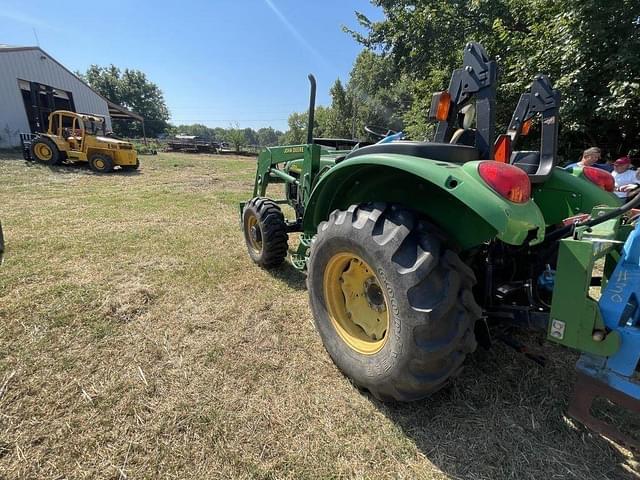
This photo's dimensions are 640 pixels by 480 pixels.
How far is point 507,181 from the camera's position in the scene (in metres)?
1.36

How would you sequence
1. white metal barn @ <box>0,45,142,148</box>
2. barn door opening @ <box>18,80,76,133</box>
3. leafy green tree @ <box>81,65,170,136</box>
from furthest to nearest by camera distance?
leafy green tree @ <box>81,65,170,136</box> → white metal barn @ <box>0,45,142,148</box> → barn door opening @ <box>18,80,76,133</box>

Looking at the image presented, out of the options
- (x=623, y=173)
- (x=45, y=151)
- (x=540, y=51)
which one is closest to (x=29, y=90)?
(x=45, y=151)

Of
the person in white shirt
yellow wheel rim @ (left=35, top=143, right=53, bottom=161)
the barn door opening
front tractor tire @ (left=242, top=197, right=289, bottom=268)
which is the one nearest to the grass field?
front tractor tire @ (left=242, top=197, right=289, bottom=268)

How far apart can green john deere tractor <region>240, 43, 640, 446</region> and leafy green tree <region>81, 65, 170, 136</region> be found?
179 ft

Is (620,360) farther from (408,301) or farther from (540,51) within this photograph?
(540,51)

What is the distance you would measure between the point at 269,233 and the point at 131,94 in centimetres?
5907

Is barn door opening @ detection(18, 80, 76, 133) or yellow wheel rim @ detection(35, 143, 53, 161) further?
barn door opening @ detection(18, 80, 76, 133)

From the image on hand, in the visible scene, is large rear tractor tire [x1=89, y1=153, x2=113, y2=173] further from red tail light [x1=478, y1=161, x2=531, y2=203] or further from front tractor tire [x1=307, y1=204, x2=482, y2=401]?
red tail light [x1=478, y1=161, x2=531, y2=203]

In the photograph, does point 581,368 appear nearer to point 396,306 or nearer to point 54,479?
point 396,306

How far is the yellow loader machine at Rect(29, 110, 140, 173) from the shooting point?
11.5m

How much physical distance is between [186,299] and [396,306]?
2.08m

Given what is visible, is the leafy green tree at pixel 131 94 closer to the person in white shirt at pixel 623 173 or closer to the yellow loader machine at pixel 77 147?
the yellow loader machine at pixel 77 147

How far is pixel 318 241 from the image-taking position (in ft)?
6.49

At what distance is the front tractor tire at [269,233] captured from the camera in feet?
11.0
